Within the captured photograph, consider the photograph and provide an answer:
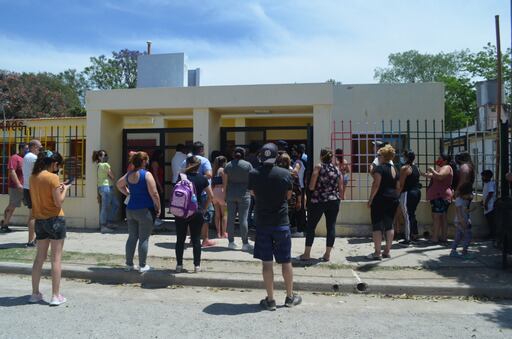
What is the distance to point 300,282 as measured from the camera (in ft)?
19.3

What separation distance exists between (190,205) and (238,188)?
1.64 meters

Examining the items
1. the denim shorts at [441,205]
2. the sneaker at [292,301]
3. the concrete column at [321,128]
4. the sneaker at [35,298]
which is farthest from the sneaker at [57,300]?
the denim shorts at [441,205]

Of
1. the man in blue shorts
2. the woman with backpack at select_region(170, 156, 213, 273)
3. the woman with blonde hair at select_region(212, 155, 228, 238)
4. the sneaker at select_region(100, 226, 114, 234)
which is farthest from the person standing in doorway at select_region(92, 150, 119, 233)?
the man in blue shorts

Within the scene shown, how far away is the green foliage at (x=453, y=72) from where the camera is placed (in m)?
31.2

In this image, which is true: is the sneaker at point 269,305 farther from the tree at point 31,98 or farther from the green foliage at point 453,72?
the tree at point 31,98

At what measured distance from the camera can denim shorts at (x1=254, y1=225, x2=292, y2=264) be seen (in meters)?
4.90

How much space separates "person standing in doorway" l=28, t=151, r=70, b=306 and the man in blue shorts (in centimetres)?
230

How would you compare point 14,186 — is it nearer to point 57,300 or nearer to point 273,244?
point 57,300

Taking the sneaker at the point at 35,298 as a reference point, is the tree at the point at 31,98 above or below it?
above

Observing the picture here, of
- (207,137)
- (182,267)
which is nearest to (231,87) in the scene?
(207,137)

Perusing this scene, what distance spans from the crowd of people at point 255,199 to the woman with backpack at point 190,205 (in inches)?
0.6

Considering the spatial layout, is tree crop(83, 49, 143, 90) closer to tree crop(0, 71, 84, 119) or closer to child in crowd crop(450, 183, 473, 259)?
tree crop(0, 71, 84, 119)

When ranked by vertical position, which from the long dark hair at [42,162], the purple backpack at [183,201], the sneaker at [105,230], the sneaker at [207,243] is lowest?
the sneaker at [207,243]

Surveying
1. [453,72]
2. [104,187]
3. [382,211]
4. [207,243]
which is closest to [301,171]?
[382,211]
